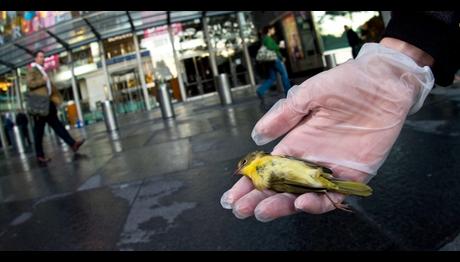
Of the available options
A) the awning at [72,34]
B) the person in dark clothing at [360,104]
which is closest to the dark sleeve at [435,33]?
the person in dark clothing at [360,104]

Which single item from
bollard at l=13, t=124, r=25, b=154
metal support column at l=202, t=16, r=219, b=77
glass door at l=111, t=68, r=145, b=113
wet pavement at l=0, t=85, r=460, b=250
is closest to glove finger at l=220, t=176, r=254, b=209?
wet pavement at l=0, t=85, r=460, b=250

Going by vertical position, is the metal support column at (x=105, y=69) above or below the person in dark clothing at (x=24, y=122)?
above

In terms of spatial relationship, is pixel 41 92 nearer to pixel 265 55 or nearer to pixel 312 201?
pixel 265 55

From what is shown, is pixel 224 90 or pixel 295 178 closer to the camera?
pixel 295 178

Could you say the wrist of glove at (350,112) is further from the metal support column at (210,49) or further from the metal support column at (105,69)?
the metal support column at (105,69)

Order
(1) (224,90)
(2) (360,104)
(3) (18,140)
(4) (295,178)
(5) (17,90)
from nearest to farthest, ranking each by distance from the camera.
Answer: (4) (295,178) → (2) (360,104) → (3) (18,140) → (1) (224,90) → (5) (17,90)

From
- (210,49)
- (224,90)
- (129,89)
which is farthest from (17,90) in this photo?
(224,90)
